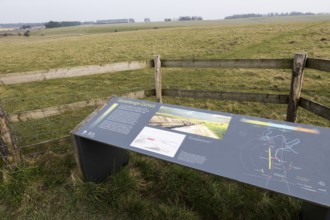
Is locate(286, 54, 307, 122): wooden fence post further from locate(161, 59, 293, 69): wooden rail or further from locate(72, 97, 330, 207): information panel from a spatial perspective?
locate(72, 97, 330, 207): information panel

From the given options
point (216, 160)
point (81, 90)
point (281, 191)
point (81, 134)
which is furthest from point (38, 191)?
point (81, 90)

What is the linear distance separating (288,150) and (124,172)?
7.03ft

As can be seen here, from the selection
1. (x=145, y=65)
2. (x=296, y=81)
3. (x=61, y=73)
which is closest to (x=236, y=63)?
(x=296, y=81)

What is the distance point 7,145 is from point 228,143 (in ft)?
10.1

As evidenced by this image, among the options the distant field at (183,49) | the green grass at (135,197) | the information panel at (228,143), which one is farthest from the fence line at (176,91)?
the distant field at (183,49)

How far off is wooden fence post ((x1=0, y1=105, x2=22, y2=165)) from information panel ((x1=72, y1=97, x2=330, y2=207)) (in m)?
1.15

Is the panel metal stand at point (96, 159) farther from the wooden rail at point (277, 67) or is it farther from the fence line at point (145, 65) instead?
the wooden rail at point (277, 67)

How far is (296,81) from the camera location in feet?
13.1

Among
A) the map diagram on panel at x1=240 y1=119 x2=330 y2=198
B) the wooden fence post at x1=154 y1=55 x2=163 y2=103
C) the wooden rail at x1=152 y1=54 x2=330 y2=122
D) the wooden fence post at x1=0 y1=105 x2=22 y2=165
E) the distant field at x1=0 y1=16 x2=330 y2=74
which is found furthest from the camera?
the distant field at x1=0 y1=16 x2=330 y2=74

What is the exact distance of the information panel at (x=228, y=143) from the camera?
213cm

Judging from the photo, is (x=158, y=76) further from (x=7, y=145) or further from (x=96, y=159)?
(x=7, y=145)

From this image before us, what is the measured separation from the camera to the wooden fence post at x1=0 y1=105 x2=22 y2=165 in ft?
11.7

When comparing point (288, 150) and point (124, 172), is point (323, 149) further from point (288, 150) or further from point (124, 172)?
point (124, 172)

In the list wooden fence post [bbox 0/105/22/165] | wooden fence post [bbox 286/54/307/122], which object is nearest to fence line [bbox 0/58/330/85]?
wooden fence post [bbox 286/54/307/122]
